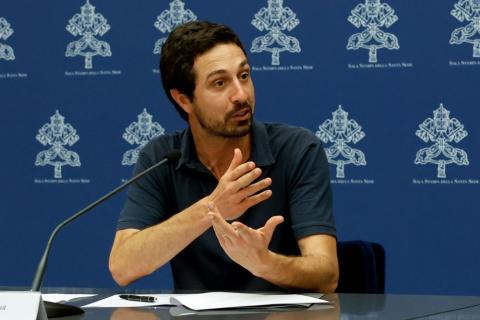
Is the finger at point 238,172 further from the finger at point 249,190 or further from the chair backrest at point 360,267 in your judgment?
the chair backrest at point 360,267

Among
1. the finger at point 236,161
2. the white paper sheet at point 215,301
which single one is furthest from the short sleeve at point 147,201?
the white paper sheet at point 215,301

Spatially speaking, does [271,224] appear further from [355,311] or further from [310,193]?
[310,193]

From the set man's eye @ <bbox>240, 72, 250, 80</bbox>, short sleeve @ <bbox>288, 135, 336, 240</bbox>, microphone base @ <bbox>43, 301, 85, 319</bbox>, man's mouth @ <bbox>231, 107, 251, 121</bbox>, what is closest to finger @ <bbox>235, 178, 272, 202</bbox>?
short sleeve @ <bbox>288, 135, 336, 240</bbox>

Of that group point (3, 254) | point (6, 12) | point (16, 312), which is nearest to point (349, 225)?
point (3, 254)

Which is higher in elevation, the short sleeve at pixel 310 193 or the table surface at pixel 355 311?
the short sleeve at pixel 310 193

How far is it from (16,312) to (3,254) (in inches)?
102

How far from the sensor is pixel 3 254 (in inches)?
151

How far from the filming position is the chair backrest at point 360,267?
88.5 inches

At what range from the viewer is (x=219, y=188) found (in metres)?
2.14

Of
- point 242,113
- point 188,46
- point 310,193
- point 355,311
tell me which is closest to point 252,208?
point 310,193

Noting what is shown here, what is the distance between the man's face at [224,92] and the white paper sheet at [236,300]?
0.62 m

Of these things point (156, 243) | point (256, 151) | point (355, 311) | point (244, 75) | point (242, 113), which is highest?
point (244, 75)

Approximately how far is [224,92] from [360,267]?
0.62 meters

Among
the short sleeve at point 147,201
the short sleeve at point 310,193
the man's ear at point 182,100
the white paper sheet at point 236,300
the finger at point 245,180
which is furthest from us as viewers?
Result: the man's ear at point 182,100
